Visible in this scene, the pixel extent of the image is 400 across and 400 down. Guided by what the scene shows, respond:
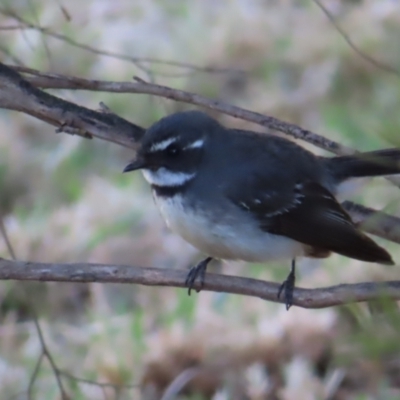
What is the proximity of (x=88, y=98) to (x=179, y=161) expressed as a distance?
3560 mm

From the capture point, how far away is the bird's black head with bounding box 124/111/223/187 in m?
2.89

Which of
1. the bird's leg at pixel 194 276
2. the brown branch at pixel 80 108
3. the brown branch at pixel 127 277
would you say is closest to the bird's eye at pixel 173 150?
the brown branch at pixel 80 108

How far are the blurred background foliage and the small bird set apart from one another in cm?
24

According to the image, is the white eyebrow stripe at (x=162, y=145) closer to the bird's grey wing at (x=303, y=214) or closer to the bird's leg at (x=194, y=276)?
the bird's grey wing at (x=303, y=214)

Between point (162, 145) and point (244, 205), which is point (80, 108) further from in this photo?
point (244, 205)

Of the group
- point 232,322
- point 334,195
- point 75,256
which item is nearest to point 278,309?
point 232,322

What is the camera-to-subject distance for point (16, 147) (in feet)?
20.4

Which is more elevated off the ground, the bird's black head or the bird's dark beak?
the bird's black head

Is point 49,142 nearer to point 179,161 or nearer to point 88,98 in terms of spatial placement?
point 88,98

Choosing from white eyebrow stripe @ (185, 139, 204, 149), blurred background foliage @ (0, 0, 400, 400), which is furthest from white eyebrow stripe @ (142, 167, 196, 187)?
blurred background foliage @ (0, 0, 400, 400)

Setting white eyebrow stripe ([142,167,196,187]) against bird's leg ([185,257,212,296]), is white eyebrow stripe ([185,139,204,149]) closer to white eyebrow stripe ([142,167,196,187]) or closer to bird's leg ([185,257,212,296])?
white eyebrow stripe ([142,167,196,187])

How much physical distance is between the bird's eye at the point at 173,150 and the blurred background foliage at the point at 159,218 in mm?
243

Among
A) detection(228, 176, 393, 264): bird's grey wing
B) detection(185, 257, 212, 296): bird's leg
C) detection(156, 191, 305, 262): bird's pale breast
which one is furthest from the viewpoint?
detection(228, 176, 393, 264): bird's grey wing

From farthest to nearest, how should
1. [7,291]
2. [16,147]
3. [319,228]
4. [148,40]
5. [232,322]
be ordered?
[148,40], [16,147], [7,291], [232,322], [319,228]
